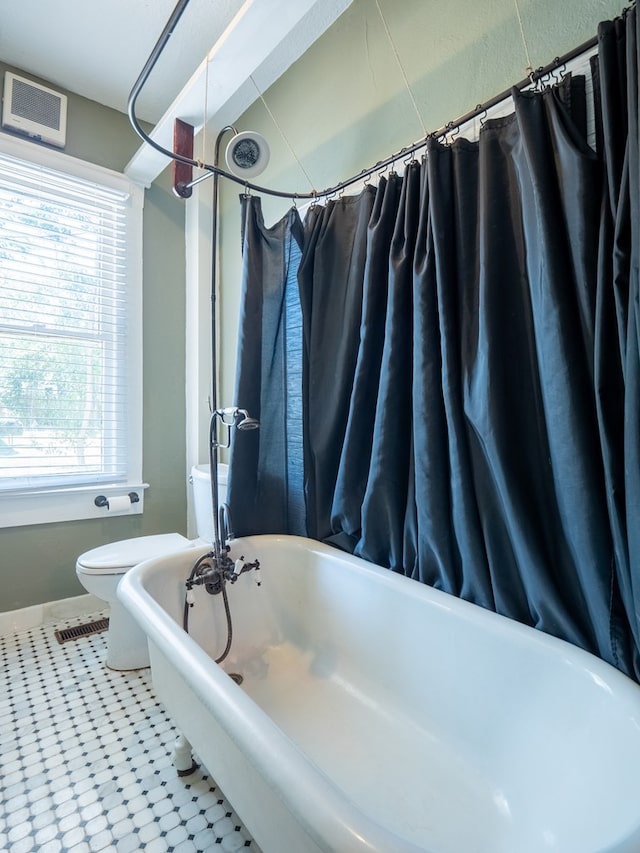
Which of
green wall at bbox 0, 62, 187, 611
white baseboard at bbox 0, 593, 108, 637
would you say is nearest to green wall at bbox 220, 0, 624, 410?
green wall at bbox 0, 62, 187, 611

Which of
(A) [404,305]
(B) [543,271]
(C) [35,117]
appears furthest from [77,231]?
(B) [543,271]

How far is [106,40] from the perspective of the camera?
1947 mm

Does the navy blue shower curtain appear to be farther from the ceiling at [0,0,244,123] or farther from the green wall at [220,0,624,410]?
the ceiling at [0,0,244,123]

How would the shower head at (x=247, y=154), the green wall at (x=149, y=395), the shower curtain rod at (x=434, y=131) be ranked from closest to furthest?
the shower curtain rod at (x=434, y=131)
the shower head at (x=247, y=154)
the green wall at (x=149, y=395)

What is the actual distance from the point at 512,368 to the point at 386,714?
107cm

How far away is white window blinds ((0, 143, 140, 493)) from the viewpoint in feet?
6.80

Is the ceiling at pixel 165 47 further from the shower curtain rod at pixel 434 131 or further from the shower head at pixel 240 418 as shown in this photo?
the shower head at pixel 240 418

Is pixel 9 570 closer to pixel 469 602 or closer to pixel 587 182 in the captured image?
pixel 469 602

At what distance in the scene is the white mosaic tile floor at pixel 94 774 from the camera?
1091 millimetres

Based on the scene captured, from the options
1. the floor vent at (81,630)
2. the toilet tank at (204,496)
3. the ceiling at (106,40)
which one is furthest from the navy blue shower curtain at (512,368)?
the floor vent at (81,630)

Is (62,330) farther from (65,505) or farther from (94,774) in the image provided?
(94,774)

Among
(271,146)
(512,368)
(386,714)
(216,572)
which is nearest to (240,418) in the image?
(216,572)

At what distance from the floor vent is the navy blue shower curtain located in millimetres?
1504

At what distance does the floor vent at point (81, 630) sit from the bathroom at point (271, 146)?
18cm
